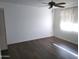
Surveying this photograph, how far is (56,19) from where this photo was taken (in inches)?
236

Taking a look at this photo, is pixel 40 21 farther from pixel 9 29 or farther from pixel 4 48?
pixel 4 48

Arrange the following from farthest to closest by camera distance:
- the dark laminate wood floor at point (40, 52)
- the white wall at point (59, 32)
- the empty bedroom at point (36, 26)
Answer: the white wall at point (59, 32) → the empty bedroom at point (36, 26) → the dark laminate wood floor at point (40, 52)

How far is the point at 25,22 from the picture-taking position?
16.4ft

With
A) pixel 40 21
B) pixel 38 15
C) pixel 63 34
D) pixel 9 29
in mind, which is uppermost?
pixel 38 15

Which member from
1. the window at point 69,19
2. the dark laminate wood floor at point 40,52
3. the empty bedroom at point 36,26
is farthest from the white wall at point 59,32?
the dark laminate wood floor at point 40,52

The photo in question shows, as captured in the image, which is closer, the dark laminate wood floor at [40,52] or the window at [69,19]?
the dark laminate wood floor at [40,52]

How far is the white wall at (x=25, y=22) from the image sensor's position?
14.7 ft

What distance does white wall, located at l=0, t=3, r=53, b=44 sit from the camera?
176 inches

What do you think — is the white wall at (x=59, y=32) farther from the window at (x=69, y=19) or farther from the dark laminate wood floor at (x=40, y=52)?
the dark laminate wood floor at (x=40, y=52)

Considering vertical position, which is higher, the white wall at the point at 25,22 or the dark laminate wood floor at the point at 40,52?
the white wall at the point at 25,22

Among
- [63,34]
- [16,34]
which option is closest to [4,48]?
[16,34]

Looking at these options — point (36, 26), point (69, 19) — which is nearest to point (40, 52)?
point (36, 26)

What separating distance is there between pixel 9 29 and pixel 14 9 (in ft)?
3.90

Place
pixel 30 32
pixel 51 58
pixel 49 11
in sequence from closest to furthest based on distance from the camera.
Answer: pixel 51 58
pixel 30 32
pixel 49 11
